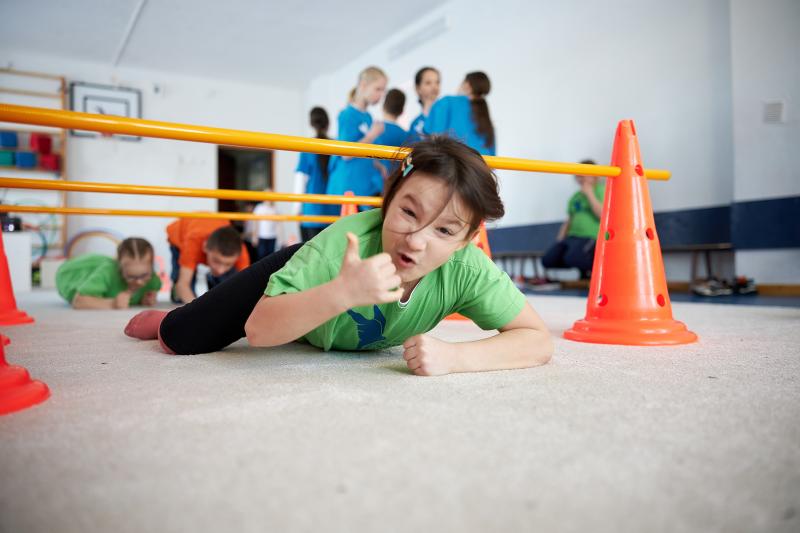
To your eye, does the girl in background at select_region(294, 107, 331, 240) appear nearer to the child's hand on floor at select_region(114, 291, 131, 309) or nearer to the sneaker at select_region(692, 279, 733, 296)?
the child's hand on floor at select_region(114, 291, 131, 309)

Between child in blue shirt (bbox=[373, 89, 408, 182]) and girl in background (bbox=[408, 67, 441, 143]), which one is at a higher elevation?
girl in background (bbox=[408, 67, 441, 143])

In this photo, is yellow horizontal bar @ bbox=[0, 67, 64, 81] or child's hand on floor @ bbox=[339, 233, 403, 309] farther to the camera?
yellow horizontal bar @ bbox=[0, 67, 64, 81]

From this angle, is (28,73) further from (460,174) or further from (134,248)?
(460,174)

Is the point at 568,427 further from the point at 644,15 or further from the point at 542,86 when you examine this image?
the point at 542,86

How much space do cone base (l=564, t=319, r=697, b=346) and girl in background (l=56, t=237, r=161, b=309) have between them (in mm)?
2111

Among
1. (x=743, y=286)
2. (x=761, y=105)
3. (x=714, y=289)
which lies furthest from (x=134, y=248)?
(x=761, y=105)

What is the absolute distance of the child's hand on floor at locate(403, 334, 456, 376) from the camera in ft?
2.90

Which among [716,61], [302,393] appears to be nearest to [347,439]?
[302,393]

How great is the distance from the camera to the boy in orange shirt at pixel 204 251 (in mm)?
2496

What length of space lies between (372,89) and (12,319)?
1.92 meters

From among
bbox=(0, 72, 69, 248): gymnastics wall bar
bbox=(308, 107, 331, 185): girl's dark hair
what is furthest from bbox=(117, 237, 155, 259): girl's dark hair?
bbox=(0, 72, 69, 248): gymnastics wall bar

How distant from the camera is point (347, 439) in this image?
1.90 feet

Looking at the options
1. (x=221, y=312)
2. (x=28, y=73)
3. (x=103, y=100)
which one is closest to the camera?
(x=221, y=312)

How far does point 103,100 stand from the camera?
6340 mm
